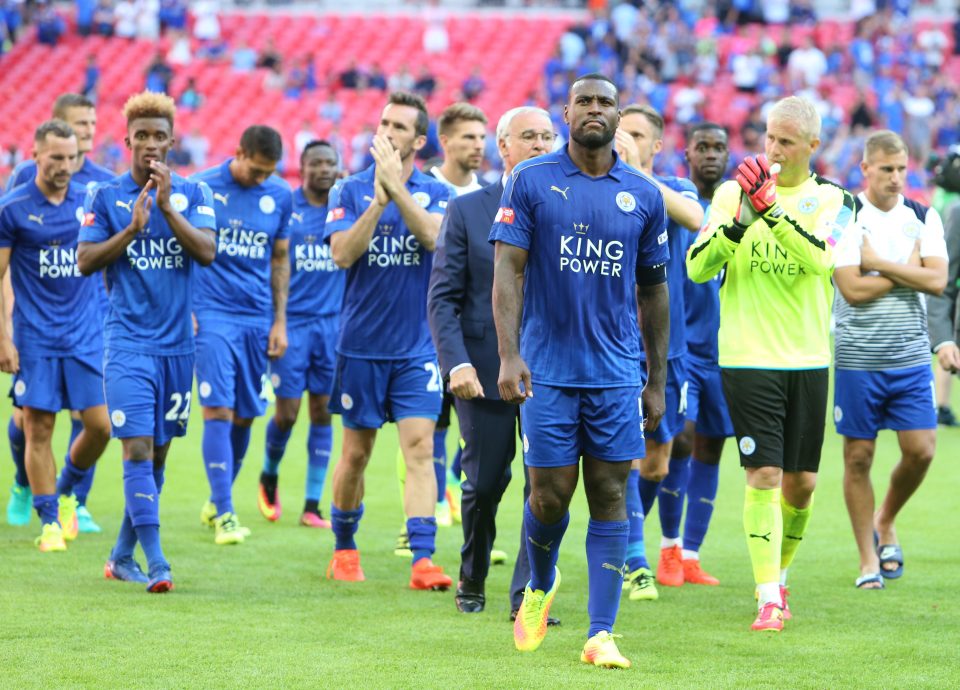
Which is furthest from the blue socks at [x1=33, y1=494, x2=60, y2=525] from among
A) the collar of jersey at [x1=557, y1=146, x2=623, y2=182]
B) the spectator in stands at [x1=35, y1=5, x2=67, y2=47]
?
the spectator in stands at [x1=35, y1=5, x2=67, y2=47]

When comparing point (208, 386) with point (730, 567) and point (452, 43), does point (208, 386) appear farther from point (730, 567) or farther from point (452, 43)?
point (452, 43)

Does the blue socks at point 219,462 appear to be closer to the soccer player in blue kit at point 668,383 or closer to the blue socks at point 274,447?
the blue socks at point 274,447

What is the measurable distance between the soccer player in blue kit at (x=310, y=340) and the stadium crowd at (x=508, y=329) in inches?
0.8

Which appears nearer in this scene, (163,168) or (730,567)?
(163,168)

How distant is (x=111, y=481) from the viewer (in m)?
11.6

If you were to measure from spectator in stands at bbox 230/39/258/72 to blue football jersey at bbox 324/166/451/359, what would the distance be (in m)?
27.3

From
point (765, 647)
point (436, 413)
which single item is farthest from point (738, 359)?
point (436, 413)

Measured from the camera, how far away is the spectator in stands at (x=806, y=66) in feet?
101

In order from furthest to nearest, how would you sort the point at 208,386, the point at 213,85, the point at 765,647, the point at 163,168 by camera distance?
1. the point at 213,85
2. the point at 208,386
3. the point at 163,168
4. the point at 765,647

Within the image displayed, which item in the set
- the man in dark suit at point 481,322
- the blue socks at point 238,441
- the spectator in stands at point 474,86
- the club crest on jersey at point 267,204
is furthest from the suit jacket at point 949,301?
the spectator in stands at point 474,86

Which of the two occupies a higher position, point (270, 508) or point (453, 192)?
point (453, 192)

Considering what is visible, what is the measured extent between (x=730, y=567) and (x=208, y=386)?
3.45m

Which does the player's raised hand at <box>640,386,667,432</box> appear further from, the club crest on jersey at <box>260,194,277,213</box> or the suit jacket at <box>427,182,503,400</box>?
the club crest on jersey at <box>260,194,277,213</box>

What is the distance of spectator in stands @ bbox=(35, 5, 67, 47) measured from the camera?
35.8 meters
